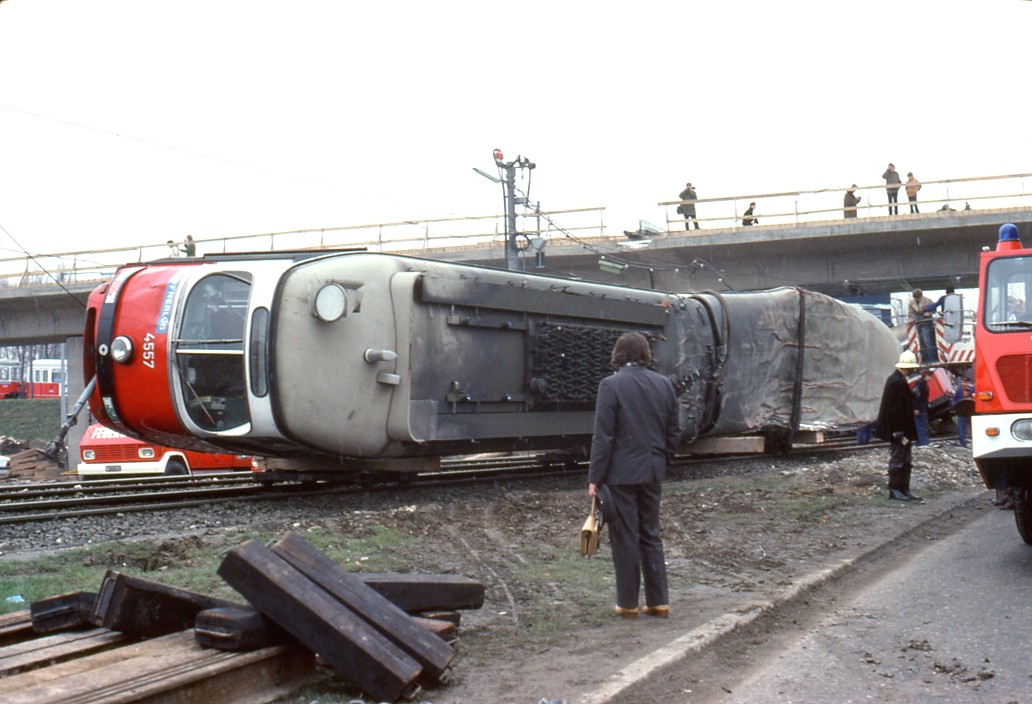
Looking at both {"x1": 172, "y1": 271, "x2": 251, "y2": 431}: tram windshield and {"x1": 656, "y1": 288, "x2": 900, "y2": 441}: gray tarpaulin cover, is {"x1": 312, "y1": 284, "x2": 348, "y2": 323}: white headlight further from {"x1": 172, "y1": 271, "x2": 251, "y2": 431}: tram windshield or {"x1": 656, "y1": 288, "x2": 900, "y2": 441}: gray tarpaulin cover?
{"x1": 656, "y1": 288, "x2": 900, "y2": 441}: gray tarpaulin cover

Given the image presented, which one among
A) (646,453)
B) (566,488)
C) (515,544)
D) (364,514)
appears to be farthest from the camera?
(566,488)

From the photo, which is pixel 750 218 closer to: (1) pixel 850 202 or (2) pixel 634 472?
(1) pixel 850 202

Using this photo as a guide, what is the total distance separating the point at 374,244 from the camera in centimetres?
3306

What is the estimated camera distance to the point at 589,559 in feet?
28.9

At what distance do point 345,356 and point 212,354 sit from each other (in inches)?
54.9

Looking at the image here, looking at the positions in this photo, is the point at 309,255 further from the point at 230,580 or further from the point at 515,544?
the point at 230,580

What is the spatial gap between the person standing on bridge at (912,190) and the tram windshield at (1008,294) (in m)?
21.8

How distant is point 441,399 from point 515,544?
12.6 feet

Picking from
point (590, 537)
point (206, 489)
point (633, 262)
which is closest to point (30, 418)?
point (633, 262)

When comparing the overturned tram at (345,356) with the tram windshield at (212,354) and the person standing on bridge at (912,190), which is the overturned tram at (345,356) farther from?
the person standing on bridge at (912,190)

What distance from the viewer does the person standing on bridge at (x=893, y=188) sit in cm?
3109

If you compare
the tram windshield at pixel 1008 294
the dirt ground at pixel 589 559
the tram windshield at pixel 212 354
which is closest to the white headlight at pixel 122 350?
the tram windshield at pixel 212 354

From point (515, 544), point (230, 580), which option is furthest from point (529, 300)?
point (230, 580)

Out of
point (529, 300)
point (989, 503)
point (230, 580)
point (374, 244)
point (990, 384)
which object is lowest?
point (989, 503)
